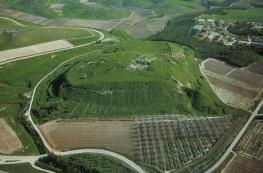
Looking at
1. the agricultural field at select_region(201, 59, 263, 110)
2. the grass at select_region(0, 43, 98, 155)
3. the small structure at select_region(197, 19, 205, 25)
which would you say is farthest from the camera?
the small structure at select_region(197, 19, 205, 25)

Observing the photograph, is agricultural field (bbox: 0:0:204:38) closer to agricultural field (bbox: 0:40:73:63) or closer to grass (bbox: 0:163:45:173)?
agricultural field (bbox: 0:40:73:63)

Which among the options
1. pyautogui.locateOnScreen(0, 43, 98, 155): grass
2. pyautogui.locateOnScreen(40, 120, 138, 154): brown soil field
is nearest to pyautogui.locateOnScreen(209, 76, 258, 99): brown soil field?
pyautogui.locateOnScreen(40, 120, 138, 154): brown soil field

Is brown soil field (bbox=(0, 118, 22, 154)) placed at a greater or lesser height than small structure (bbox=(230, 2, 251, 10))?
lesser

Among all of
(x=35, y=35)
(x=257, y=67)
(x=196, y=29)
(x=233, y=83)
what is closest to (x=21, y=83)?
(x=35, y=35)

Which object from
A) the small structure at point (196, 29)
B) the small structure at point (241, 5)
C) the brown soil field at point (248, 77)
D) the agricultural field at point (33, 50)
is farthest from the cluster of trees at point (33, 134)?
the small structure at point (241, 5)

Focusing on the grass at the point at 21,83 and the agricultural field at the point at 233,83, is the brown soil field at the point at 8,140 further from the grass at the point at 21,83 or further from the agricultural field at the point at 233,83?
the agricultural field at the point at 233,83

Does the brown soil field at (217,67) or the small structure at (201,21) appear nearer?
the brown soil field at (217,67)

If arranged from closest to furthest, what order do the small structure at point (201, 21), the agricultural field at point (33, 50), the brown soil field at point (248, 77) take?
the brown soil field at point (248, 77) → the agricultural field at point (33, 50) → the small structure at point (201, 21)

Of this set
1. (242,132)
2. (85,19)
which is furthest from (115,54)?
(85,19)
